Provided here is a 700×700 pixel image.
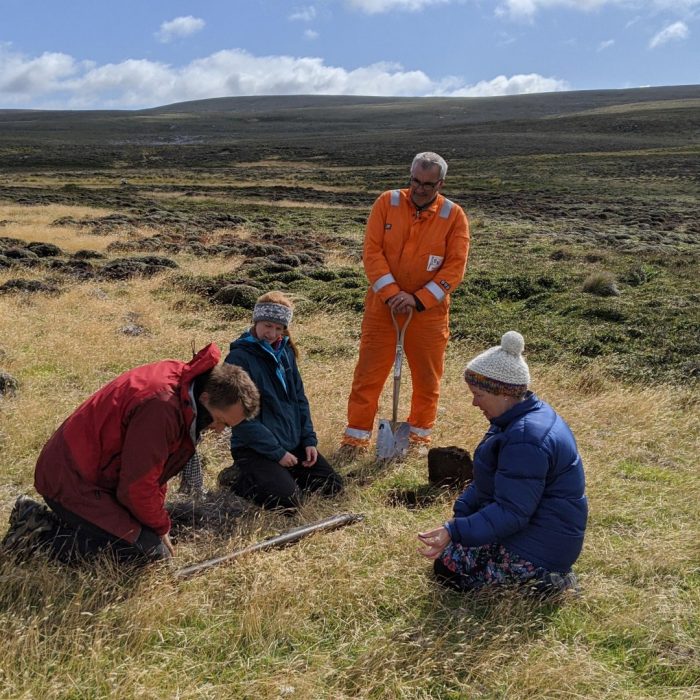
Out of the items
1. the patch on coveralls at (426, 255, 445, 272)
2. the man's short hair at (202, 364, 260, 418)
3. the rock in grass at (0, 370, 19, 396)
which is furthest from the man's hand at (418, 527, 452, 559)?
the rock in grass at (0, 370, 19, 396)

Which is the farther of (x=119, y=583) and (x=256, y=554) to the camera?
(x=256, y=554)

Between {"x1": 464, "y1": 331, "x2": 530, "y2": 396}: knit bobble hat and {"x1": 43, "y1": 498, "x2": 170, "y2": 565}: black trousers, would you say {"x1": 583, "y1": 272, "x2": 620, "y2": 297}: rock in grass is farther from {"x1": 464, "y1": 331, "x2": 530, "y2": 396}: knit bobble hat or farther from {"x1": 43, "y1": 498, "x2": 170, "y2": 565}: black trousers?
{"x1": 43, "y1": 498, "x2": 170, "y2": 565}: black trousers

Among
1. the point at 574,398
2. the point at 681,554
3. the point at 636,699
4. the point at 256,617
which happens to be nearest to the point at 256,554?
the point at 256,617

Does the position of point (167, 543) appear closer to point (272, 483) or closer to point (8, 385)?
point (272, 483)

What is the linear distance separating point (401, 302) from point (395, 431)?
1.12 metres

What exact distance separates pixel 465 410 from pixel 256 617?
3.88 metres

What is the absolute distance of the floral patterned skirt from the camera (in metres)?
3.40

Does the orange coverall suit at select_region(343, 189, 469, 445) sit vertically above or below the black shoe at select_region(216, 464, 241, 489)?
above

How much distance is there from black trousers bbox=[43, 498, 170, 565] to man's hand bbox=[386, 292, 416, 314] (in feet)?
8.48

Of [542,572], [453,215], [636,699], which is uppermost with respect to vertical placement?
[453,215]

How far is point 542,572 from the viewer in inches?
134

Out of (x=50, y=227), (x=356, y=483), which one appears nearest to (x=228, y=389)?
(x=356, y=483)

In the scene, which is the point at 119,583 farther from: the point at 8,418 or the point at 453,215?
the point at 453,215

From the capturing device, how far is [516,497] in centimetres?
318
